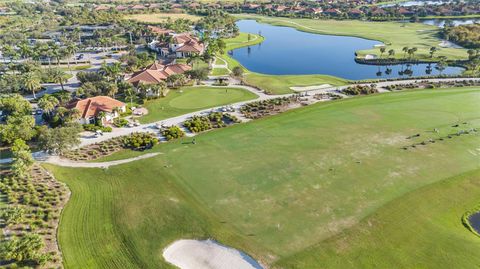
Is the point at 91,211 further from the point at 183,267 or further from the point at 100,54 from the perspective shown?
the point at 100,54

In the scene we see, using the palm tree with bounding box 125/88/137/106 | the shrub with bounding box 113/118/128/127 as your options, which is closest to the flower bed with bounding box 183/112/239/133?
the shrub with bounding box 113/118/128/127

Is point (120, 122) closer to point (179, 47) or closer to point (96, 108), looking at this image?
point (96, 108)

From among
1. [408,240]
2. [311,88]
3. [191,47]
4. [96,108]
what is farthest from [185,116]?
[191,47]

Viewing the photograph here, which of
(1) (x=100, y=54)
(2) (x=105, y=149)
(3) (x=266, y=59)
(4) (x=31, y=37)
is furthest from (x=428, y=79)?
(4) (x=31, y=37)

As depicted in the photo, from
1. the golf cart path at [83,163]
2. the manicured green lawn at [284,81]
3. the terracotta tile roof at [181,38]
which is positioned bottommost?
the golf cart path at [83,163]

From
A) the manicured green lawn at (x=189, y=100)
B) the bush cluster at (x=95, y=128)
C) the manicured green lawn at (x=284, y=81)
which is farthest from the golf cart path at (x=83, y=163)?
the manicured green lawn at (x=284, y=81)

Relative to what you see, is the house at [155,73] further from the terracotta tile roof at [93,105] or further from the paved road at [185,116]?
the terracotta tile roof at [93,105]
